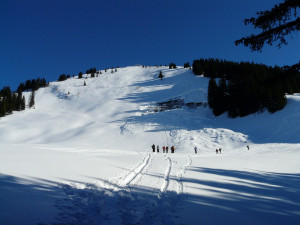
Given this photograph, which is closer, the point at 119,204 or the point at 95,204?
the point at 95,204

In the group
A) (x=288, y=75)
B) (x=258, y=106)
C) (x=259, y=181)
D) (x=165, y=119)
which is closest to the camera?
(x=288, y=75)

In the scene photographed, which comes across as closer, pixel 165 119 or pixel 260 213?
pixel 260 213

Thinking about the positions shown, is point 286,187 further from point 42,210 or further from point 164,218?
point 42,210

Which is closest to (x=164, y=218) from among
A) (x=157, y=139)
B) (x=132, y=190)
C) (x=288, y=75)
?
(x=132, y=190)

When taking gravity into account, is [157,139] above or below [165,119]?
below

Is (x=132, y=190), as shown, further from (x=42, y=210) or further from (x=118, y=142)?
(x=118, y=142)

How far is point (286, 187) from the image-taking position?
6.57m

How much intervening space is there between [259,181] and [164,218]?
5656 mm

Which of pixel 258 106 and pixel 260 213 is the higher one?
pixel 258 106

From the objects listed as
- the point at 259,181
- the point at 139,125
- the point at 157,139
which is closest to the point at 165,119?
the point at 139,125

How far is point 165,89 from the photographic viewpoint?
6531 cm

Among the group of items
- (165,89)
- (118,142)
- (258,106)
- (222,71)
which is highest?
(222,71)

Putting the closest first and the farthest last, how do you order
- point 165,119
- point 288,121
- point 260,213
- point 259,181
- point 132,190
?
point 260,213
point 132,190
point 259,181
point 288,121
point 165,119

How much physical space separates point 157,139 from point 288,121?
2428 centimetres
